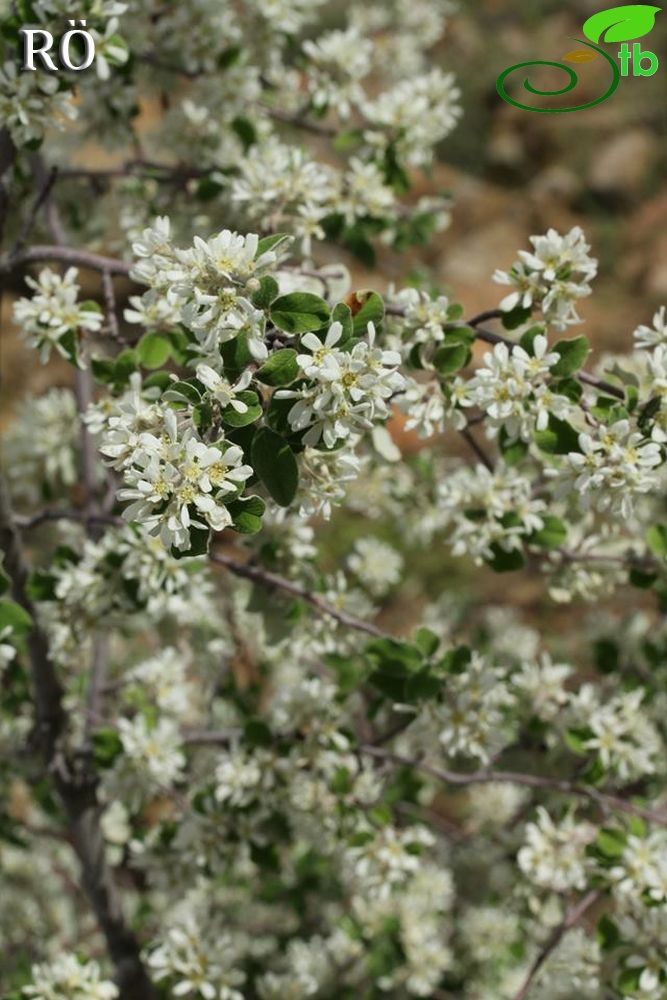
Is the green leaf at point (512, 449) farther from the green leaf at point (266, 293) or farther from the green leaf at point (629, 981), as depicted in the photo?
the green leaf at point (629, 981)

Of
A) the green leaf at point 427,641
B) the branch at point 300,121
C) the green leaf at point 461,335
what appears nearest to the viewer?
the green leaf at point 461,335

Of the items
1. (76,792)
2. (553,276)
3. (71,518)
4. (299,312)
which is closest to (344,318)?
(299,312)

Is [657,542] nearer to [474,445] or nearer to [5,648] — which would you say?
[474,445]

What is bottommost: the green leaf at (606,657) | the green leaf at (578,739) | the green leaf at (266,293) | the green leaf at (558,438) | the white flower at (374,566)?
the green leaf at (606,657)

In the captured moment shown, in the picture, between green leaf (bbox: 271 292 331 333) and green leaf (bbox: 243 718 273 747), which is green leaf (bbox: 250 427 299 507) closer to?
green leaf (bbox: 271 292 331 333)

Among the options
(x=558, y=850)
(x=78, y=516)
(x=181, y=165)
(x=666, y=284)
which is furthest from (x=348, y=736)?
(x=666, y=284)

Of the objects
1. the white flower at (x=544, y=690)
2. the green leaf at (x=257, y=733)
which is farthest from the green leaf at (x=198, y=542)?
the white flower at (x=544, y=690)
